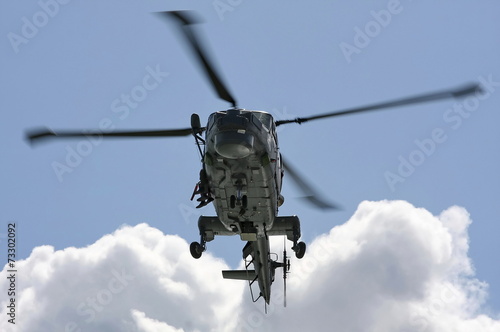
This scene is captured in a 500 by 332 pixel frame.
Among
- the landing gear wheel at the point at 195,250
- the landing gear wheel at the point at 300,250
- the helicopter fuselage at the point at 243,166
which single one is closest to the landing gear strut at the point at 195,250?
the landing gear wheel at the point at 195,250

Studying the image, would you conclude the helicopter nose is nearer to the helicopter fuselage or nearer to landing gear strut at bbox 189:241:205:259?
the helicopter fuselage

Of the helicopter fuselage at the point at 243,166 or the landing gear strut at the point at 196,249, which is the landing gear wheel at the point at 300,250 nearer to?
the helicopter fuselage at the point at 243,166

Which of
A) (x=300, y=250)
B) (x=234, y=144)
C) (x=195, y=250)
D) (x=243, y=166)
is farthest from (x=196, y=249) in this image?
(x=234, y=144)

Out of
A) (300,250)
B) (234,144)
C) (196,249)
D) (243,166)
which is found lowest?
(300,250)

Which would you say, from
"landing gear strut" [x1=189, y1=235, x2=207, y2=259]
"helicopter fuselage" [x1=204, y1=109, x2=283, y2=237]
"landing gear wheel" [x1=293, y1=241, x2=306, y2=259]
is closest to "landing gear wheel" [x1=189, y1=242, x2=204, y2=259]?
"landing gear strut" [x1=189, y1=235, x2=207, y2=259]

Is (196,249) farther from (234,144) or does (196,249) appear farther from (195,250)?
(234,144)

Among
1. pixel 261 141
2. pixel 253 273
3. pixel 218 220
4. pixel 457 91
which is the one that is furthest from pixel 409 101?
pixel 253 273

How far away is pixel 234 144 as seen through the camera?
28.1 meters

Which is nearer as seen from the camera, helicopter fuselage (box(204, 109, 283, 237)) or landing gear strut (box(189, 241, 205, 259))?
helicopter fuselage (box(204, 109, 283, 237))

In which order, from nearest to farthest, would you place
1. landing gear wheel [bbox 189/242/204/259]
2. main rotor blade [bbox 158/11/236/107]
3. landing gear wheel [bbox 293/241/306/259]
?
1. main rotor blade [bbox 158/11/236/107]
2. landing gear wheel [bbox 293/241/306/259]
3. landing gear wheel [bbox 189/242/204/259]

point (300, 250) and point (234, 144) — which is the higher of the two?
point (234, 144)

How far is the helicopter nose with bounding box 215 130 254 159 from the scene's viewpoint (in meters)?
28.1

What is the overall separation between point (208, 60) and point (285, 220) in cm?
1027

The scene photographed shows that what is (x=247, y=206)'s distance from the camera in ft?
101
